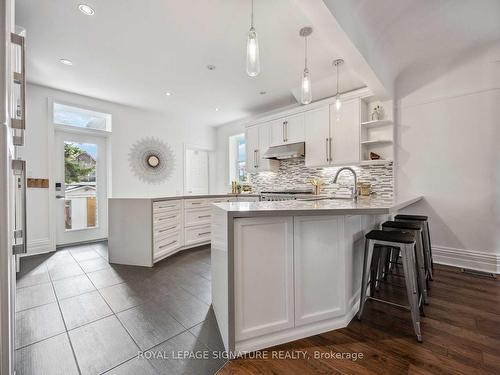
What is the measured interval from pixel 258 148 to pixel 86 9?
Answer: 3281 mm

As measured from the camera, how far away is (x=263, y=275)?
5.04ft

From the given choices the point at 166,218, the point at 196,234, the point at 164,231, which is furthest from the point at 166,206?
the point at 196,234

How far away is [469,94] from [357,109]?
1293 mm

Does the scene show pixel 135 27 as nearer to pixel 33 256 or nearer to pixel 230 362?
pixel 230 362

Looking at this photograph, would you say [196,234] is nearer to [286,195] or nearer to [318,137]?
[286,195]

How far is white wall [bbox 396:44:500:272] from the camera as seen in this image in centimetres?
280

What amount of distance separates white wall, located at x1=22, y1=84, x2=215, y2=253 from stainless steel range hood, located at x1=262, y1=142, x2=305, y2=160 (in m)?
2.31

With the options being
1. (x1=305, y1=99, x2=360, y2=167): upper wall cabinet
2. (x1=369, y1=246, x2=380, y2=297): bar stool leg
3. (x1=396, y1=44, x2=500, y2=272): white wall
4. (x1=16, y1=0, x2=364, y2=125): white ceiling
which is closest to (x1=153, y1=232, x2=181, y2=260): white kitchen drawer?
(x1=16, y1=0, x2=364, y2=125): white ceiling

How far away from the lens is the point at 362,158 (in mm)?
3436

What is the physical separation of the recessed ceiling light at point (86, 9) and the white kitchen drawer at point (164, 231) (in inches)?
95.9

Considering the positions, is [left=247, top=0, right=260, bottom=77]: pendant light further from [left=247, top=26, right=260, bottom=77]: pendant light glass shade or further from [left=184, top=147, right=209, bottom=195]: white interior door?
[left=184, top=147, right=209, bottom=195]: white interior door

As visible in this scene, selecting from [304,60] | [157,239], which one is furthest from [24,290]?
[304,60]

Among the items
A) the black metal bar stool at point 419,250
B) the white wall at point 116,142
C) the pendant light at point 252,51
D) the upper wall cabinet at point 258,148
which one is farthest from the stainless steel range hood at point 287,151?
the pendant light at point 252,51

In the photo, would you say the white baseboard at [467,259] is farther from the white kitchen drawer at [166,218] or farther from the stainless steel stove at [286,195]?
the white kitchen drawer at [166,218]
